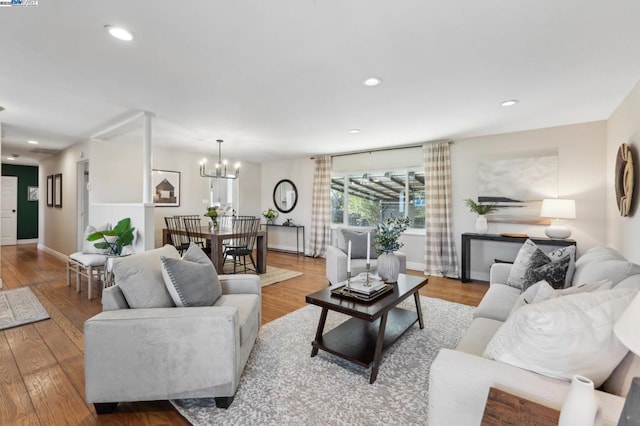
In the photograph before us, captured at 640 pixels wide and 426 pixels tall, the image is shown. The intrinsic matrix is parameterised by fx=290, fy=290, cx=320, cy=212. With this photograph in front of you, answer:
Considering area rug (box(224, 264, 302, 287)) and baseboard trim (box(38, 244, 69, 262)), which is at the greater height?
baseboard trim (box(38, 244, 69, 262))

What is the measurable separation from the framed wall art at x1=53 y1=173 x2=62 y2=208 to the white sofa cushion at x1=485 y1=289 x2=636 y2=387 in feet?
26.4

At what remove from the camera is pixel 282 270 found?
16.7 ft

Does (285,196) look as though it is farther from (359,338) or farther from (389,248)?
(359,338)

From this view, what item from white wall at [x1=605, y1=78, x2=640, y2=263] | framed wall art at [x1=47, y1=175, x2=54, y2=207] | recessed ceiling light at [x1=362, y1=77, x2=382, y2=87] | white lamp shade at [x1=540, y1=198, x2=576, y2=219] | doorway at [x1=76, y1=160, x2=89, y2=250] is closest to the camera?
recessed ceiling light at [x1=362, y1=77, x2=382, y2=87]

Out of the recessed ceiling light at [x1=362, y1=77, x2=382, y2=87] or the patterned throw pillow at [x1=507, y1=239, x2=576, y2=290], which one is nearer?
the patterned throw pillow at [x1=507, y1=239, x2=576, y2=290]

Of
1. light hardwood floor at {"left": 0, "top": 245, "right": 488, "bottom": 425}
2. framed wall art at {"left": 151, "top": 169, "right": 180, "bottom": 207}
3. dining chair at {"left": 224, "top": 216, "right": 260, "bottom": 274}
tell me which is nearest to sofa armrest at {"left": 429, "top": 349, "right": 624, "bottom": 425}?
light hardwood floor at {"left": 0, "top": 245, "right": 488, "bottom": 425}

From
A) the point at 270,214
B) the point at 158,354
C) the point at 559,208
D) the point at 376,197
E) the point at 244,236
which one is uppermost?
the point at 376,197

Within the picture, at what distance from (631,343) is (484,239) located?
3782mm

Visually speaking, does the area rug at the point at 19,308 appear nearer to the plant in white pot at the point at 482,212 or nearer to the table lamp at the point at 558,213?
the plant in white pot at the point at 482,212

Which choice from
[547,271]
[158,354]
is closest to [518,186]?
[547,271]

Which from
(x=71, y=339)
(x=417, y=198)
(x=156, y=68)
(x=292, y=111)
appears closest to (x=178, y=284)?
(x=71, y=339)

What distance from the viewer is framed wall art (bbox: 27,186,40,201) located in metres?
8.08

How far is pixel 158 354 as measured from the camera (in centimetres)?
155

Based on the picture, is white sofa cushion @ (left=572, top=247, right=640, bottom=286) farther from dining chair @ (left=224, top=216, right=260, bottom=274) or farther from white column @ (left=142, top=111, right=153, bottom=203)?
white column @ (left=142, top=111, right=153, bottom=203)
